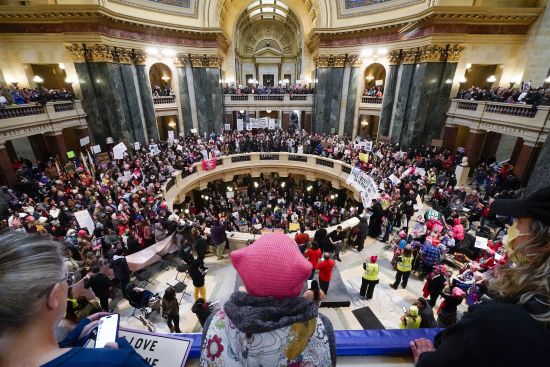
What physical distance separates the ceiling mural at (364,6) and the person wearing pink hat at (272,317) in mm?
22762

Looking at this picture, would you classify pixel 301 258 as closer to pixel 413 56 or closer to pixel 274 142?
pixel 274 142

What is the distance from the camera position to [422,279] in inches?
303

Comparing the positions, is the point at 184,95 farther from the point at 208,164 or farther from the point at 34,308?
the point at 34,308

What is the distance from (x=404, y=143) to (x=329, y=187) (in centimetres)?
630

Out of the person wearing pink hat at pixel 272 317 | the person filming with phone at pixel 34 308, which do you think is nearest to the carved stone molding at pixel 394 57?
the person wearing pink hat at pixel 272 317

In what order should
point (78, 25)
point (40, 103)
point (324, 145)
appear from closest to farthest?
point (40, 103) → point (78, 25) → point (324, 145)

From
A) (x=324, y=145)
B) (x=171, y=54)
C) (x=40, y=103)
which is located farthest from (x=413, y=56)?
(x=40, y=103)

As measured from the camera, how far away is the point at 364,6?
805 inches

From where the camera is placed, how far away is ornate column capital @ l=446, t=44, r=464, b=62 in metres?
16.4

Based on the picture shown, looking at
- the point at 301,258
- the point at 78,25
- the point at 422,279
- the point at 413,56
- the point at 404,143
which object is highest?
the point at 78,25

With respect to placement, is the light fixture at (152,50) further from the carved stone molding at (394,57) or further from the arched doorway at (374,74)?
the arched doorway at (374,74)

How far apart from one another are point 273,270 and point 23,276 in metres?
1.03

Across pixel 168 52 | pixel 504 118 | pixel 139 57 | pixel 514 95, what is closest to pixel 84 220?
pixel 139 57

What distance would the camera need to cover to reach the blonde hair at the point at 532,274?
111 cm
